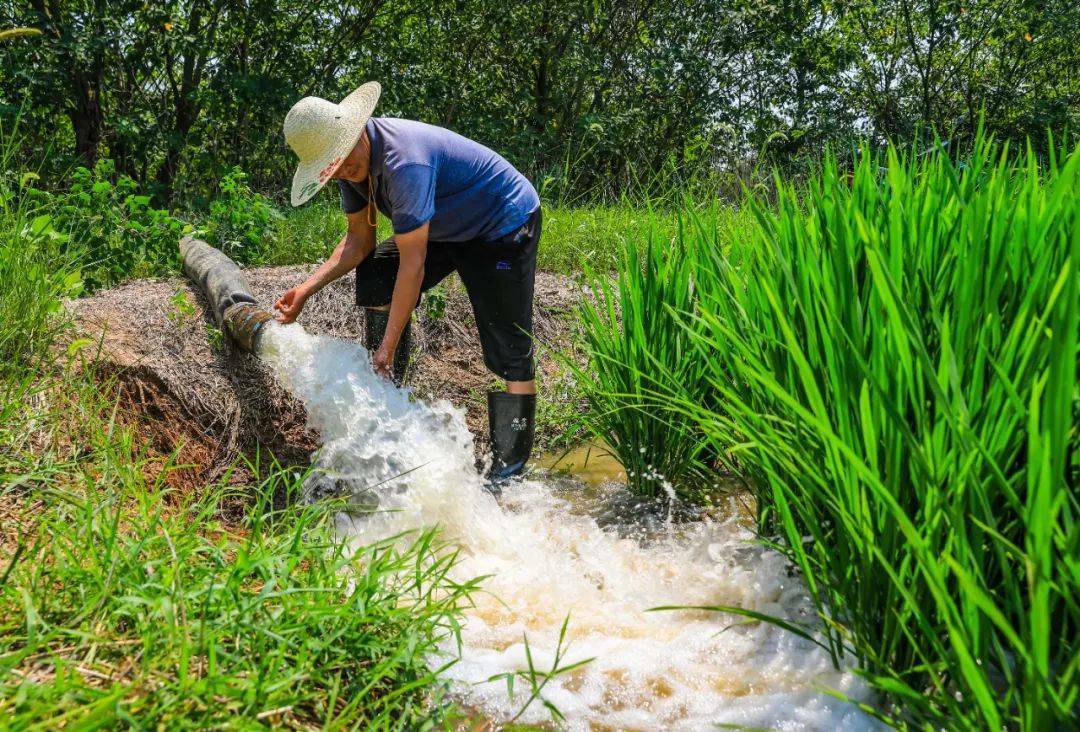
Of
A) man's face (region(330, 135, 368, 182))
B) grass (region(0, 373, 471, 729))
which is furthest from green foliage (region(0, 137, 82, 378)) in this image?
man's face (region(330, 135, 368, 182))

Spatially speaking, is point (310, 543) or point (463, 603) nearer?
point (310, 543)

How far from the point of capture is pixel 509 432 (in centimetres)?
347

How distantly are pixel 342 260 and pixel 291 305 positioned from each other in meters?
0.30

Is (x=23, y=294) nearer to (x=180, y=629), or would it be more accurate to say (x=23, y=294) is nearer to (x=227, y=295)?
(x=227, y=295)

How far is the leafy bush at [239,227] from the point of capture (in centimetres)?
550

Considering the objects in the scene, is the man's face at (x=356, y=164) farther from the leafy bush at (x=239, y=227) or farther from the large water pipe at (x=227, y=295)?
the leafy bush at (x=239, y=227)

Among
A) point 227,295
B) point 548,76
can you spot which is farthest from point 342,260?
point 548,76

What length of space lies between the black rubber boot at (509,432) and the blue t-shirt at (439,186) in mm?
730

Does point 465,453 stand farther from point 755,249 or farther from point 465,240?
point 755,249

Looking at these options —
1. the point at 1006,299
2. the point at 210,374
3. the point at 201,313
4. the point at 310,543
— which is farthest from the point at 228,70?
the point at 1006,299

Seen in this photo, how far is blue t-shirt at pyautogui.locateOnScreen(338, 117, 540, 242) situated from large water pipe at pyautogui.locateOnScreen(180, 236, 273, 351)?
27.2 inches

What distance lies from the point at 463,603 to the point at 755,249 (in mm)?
1379

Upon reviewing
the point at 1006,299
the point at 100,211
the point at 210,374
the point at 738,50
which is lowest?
the point at 210,374

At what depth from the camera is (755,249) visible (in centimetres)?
210
